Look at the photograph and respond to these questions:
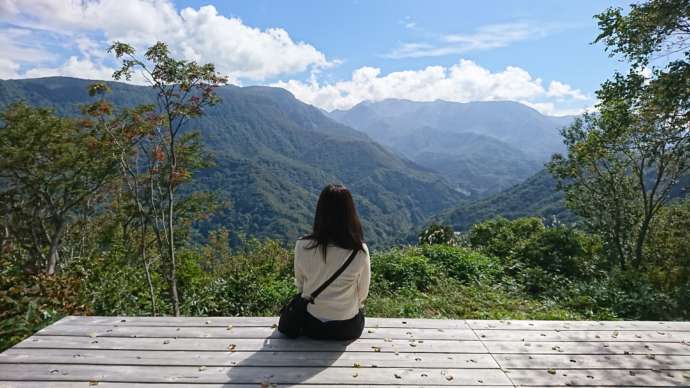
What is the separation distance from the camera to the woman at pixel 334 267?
3.48 m

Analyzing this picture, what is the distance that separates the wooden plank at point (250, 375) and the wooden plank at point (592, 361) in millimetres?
285

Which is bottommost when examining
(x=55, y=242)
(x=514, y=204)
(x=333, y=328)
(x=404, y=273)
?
(x=514, y=204)

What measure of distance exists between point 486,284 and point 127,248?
1561cm

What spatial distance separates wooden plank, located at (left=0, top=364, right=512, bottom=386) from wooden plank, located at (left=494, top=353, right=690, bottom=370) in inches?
11.2

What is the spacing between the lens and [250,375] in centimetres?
318

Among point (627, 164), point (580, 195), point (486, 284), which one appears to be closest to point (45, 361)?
point (486, 284)

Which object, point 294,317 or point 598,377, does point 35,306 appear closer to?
point 294,317

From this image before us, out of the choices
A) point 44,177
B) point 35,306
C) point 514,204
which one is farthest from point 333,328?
point 514,204

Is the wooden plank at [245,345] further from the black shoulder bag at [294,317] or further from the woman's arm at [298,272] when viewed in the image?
the woman's arm at [298,272]

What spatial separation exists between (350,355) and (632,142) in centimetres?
1216

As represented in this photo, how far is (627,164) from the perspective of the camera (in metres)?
13.6

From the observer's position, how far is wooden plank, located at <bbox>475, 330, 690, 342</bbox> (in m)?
3.97

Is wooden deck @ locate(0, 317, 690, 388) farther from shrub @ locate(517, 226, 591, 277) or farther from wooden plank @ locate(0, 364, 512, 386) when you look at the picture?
shrub @ locate(517, 226, 591, 277)

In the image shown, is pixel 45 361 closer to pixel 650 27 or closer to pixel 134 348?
pixel 134 348
